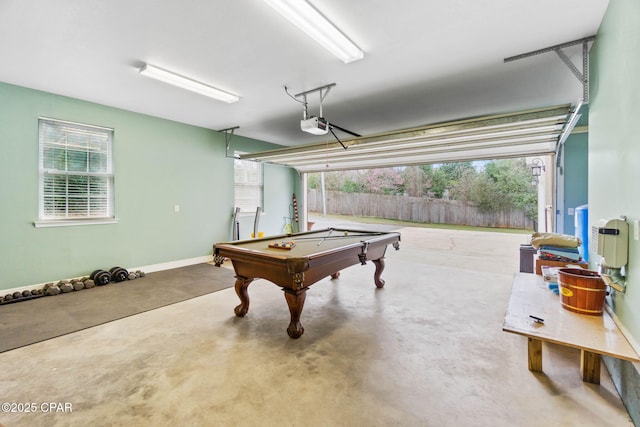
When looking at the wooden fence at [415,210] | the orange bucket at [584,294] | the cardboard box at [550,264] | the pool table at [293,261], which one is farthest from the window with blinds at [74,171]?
the wooden fence at [415,210]

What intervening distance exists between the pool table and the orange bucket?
6.06 feet

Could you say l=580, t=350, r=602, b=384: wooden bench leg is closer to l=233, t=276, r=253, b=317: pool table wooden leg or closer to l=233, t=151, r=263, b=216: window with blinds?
l=233, t=276, r=253, b=317: pool table wooden leg

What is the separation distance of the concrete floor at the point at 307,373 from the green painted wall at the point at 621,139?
477mm

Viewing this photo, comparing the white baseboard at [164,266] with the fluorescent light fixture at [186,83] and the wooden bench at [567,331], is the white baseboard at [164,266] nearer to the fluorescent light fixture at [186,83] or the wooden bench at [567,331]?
the fluorescent light fixture at [186,83]

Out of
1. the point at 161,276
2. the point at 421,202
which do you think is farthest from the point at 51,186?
the point at 421,202

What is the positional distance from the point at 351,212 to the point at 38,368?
9871mm

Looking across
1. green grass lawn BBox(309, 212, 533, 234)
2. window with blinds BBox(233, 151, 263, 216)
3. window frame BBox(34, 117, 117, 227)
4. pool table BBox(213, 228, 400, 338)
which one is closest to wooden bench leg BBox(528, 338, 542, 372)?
pool table BBox(213, 228, 400, 338)

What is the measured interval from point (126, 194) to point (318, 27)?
173 inches

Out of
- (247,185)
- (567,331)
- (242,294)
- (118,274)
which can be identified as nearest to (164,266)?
(118,274)

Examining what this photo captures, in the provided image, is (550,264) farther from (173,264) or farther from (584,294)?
(173,264)

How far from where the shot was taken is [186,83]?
11.7 ft

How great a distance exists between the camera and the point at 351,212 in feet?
37.2

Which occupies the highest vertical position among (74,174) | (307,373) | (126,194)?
(74,174)

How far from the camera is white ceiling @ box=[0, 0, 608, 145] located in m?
2.23
